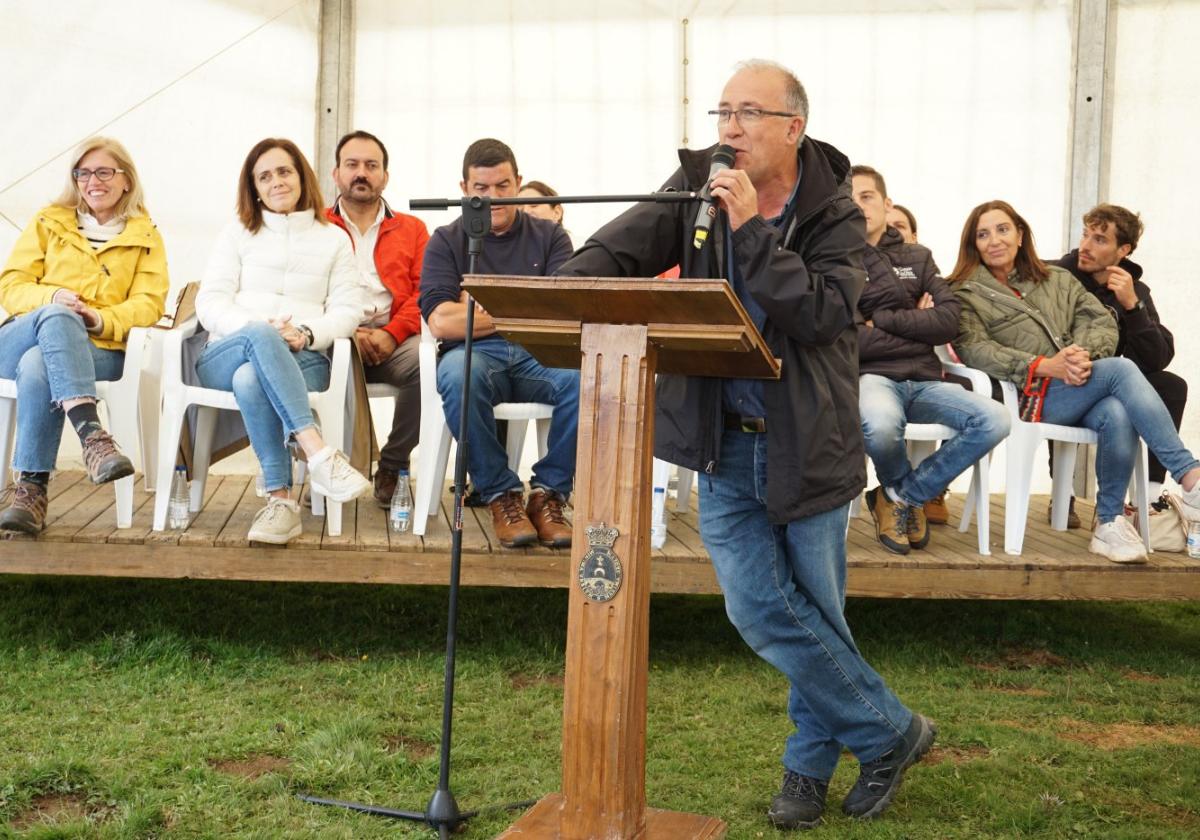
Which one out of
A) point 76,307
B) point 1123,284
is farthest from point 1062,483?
point 76,307

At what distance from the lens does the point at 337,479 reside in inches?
163

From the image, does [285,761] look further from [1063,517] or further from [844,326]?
[1063,517]

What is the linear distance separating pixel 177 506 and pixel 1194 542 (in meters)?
3.61

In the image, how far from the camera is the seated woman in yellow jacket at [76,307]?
4164mm

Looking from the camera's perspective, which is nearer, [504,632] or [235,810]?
[235,810]

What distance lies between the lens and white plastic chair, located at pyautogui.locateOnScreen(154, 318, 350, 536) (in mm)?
4297

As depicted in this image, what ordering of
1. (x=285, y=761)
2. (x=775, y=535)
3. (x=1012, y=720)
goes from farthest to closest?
1. (x=1012, y=720)
2. (x=285, y=761)
3. (x=775, y=535)

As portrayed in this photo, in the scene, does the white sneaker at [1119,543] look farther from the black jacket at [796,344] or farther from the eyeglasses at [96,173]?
the eyeglasses at [96,173]

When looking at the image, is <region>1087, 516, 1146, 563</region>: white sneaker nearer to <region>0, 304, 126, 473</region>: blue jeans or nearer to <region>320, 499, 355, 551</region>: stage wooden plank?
<region>320, 499, 355, 551</region>: stage wooden plank

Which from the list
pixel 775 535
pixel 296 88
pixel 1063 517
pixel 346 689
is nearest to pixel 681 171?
pixel 775 535

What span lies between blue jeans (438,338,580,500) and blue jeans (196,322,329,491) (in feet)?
1.64

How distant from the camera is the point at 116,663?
4.12 metres

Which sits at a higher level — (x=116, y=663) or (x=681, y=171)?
(x=681, y=171)

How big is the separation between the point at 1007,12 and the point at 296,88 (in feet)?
11.7
